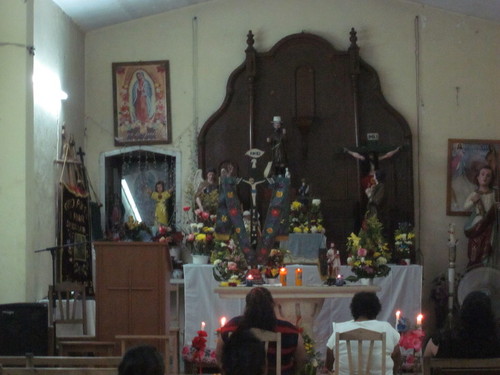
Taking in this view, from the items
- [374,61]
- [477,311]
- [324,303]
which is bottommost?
[324,303]

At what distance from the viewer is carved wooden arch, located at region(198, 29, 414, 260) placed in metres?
13.1

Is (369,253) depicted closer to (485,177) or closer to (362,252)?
(362,252)

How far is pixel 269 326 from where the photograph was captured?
21.6 ft

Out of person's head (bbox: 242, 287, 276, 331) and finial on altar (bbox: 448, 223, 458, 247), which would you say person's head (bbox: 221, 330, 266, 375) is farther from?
finial on altar (bbox: 448, 223, 458, 247)

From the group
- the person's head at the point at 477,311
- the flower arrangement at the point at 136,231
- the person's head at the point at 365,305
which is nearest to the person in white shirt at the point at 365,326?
the person's head at the point at 365,305

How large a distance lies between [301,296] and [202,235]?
332 cm

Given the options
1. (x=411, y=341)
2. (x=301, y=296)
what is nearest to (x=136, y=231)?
(x=301, y=296)

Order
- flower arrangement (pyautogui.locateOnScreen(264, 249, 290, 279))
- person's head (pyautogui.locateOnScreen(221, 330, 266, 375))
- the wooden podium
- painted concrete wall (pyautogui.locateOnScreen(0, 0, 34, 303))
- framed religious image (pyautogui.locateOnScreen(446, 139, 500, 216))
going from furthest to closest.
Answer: framed religious image (pyautogui.locateOnScreen(446, 139, 500, 216))
painted concrete wall (pyautogui.locateOnScreen(0, 0, 34, 303))
flower arrangement (pyautogui.locateOnScreen(264, 249, 290, 279))
the wooden podium
person's head (pyautogui.locateOnScreen(221, 330, 266, 375))

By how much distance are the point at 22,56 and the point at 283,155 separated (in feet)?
12.4

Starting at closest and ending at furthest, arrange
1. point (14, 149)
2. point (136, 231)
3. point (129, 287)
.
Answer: point (129, 287)
point (14, 149)
point (136, 231)

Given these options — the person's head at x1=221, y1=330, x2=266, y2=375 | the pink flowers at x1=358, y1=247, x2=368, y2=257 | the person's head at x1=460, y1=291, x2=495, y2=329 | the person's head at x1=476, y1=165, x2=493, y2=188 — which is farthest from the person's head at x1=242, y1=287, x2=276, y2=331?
the person's head at x1=476, y1=165, x2=493, y2=188

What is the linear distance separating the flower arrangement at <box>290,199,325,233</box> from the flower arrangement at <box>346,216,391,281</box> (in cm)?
58

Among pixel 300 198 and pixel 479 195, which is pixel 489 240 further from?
pixel 300 198

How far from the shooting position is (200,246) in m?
12.4
